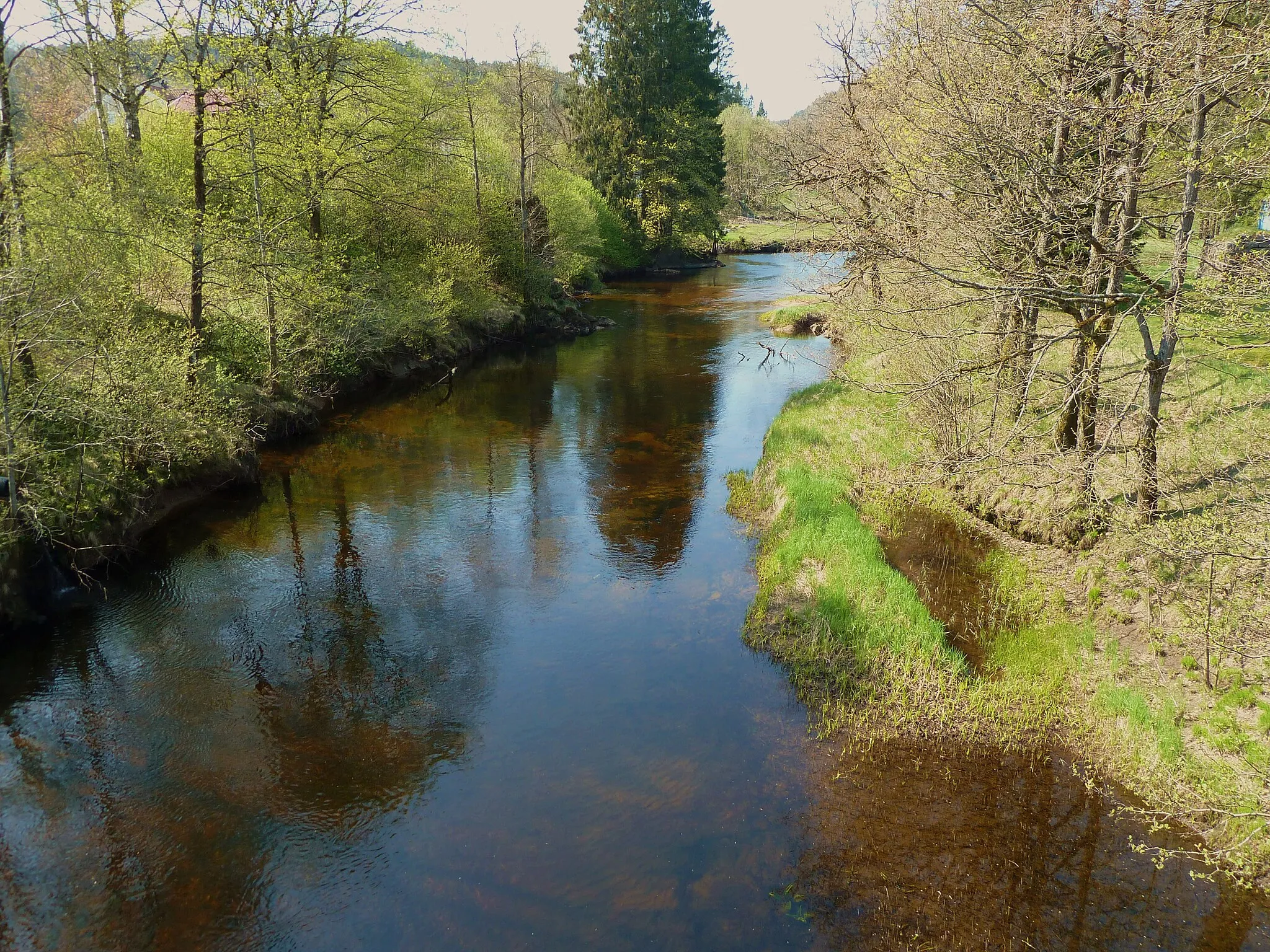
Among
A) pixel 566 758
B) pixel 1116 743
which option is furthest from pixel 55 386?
pixel 1116 743

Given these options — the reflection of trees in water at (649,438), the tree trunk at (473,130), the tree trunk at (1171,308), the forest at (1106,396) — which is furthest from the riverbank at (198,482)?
the tree trunk at (1171,308)

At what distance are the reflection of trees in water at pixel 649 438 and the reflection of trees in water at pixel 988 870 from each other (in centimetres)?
672

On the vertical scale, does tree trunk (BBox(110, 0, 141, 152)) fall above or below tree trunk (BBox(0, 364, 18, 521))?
above

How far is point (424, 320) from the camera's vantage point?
28875 mm

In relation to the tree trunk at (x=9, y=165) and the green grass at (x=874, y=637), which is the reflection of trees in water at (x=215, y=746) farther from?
the tree trunk at (x=9, y=165)

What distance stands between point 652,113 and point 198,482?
164 feet

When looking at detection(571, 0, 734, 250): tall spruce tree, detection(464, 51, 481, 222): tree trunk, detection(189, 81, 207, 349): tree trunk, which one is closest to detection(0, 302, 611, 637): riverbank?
detection(189, 81, 207, 349): tree trunk

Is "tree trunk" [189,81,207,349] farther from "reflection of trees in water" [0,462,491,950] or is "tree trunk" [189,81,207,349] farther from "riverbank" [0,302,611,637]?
"reflection of trees in water" [0,462,491,950]

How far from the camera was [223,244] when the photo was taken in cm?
1881

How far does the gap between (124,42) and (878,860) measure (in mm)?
22300

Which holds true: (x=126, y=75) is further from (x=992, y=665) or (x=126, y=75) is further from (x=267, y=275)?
(x=992, y=665)

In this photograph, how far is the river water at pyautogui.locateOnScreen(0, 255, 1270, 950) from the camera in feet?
24.9

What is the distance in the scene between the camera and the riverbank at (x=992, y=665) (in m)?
8.59

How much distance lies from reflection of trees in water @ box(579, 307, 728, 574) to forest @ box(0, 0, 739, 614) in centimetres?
712
